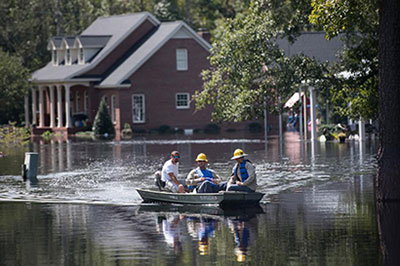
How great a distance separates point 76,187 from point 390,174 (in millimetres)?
11582

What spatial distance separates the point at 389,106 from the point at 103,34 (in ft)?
183

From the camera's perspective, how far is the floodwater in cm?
1758

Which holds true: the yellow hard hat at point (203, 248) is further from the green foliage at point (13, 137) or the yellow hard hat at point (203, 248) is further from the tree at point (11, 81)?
the tree at point (11, 81)

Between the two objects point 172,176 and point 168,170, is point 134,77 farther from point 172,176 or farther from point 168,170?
point 172,176

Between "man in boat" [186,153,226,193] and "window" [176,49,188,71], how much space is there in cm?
4641

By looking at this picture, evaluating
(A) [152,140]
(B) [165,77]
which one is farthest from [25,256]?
(B) [165,77]

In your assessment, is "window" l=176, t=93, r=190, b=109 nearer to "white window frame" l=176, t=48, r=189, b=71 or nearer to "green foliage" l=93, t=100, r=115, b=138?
"white window frame" l=176, t=48, r=189, b=71

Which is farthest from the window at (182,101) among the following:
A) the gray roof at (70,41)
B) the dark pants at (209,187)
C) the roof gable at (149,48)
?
the dark pants at (209,187)

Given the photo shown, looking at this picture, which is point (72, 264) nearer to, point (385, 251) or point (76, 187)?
point (385, 251)

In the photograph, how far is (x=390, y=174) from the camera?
23.3 metres

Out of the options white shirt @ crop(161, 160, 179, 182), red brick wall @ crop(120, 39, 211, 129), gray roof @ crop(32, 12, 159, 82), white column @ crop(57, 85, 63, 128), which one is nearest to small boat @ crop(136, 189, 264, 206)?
white shirt @ crop(161, 160, 179, 182)

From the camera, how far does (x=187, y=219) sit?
2308 cm

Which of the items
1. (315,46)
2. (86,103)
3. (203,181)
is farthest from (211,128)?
(203,181)

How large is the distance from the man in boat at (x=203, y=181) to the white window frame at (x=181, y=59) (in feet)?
152
